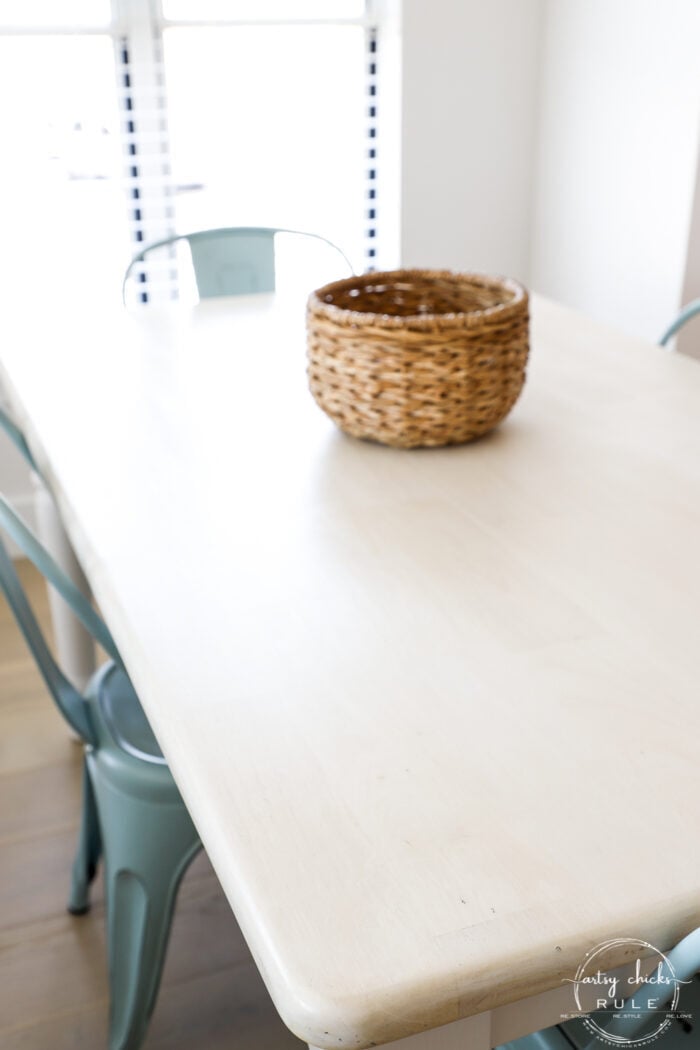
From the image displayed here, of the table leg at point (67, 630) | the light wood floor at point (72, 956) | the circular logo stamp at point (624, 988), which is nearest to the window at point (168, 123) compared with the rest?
the table leg at point (67, 630)

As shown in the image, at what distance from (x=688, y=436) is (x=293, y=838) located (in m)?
0.85

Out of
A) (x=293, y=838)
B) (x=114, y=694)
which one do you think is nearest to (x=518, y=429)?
(x=114, y=694)

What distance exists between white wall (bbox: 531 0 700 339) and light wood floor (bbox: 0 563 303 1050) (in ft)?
5.52

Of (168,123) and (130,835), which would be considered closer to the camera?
(130,835)

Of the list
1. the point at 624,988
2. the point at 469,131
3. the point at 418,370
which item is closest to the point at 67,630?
the point at 418,370

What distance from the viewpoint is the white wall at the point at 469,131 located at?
8.92ft

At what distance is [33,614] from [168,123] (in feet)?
5.87

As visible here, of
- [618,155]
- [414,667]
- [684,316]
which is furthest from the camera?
[618,155]

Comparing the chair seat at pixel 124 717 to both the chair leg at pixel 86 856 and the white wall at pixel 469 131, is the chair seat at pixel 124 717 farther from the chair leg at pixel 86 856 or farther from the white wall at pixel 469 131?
the white wall at pixel 469 131

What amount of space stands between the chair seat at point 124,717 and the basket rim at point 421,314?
504 mm

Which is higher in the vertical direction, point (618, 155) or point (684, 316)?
point (618, 155)

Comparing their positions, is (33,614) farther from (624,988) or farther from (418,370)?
(624,988)

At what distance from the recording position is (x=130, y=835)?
4.05 ft

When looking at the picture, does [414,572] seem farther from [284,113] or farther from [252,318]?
[284,113]
